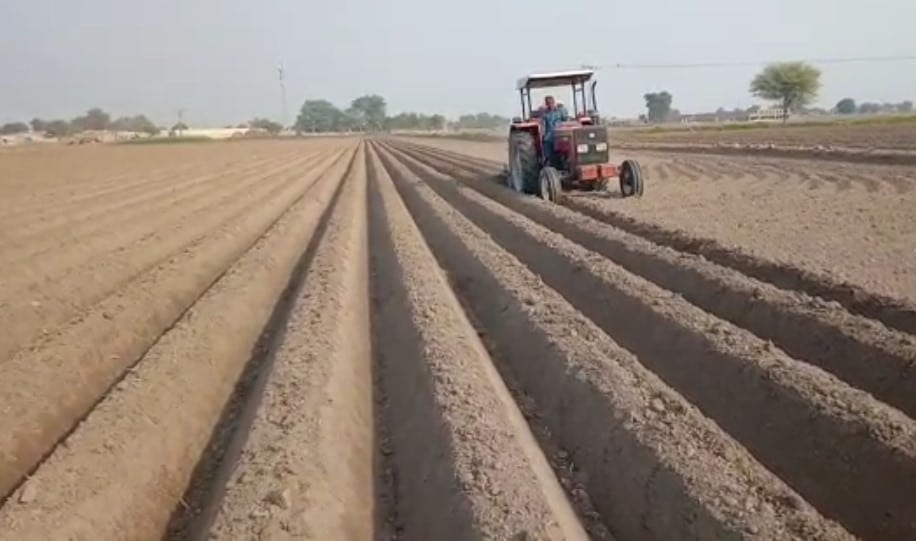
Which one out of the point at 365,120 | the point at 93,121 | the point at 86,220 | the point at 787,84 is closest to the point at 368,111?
the point at 365,120


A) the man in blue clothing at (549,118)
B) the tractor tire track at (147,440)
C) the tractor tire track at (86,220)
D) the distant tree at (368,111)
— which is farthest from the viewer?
the distant tree at (368,111)

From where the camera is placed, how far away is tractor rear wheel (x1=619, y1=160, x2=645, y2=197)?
1455cm

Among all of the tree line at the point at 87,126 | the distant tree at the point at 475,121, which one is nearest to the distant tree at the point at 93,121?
A: the tree line at the point at 87,126

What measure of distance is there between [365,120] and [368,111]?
228 inches

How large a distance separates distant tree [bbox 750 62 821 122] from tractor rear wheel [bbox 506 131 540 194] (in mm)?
70286

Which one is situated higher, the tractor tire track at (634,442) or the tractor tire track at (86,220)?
the tractor tire track at (86,220)

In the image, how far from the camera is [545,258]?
31.0 ft

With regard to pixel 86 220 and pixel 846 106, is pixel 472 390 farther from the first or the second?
pixel 846 106

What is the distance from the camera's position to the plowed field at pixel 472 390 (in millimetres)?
3732

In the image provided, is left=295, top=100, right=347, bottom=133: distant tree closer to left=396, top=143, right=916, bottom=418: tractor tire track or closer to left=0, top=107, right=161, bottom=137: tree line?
left=0, top=107, right=161, bottom=137: tree line

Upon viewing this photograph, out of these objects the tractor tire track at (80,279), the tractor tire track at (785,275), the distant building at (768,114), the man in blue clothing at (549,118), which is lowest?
the tractor tire track at (785,275)

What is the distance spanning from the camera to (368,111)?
6609 inches

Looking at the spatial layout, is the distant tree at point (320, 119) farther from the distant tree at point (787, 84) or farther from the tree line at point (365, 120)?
the distant tree at point (787, 84)

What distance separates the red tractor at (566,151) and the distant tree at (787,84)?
69.8 meters
